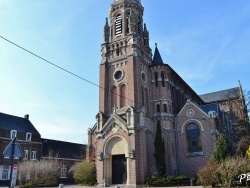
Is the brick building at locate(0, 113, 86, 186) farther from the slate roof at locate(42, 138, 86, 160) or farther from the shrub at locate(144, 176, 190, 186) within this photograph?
the shrub at locate(144, 176, 190, 186)

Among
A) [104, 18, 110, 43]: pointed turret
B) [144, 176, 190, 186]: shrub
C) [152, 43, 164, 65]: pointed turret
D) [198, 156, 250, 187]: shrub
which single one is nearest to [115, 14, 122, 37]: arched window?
[104, 18, 110, 43]: pointed turret

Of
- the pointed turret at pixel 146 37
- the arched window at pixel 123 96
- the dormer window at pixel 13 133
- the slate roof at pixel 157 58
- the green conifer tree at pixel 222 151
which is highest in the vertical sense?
the pointed turret at pixel 146 37

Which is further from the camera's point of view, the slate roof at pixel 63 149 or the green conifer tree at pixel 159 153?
the slate roof at pixel 63 149

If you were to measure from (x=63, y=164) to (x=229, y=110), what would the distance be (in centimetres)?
3466

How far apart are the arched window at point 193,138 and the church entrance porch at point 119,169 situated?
9796 millimetres

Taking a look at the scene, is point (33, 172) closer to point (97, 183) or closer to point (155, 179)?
point (97, 183)

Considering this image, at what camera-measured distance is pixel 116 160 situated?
36562 millimetres

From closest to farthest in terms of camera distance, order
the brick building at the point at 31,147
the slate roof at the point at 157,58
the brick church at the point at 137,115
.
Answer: the brick church at the point at 137,115
the slate roof at the point at 157,58
the brick building at the point at 31,147

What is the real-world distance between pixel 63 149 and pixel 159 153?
25693 millimetres

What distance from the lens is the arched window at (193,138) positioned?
38.4 m

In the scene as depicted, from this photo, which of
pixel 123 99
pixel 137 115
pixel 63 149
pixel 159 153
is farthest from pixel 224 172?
pixel 63 149

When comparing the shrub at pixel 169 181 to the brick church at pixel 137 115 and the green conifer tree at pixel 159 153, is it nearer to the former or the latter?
the brick church at pixel 137 115

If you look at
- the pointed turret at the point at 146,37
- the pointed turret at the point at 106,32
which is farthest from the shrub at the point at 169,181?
the pointed turret at the point at 106,32

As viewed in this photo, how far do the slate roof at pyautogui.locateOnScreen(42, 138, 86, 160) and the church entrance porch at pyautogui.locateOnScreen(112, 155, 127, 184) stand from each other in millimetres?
18001
